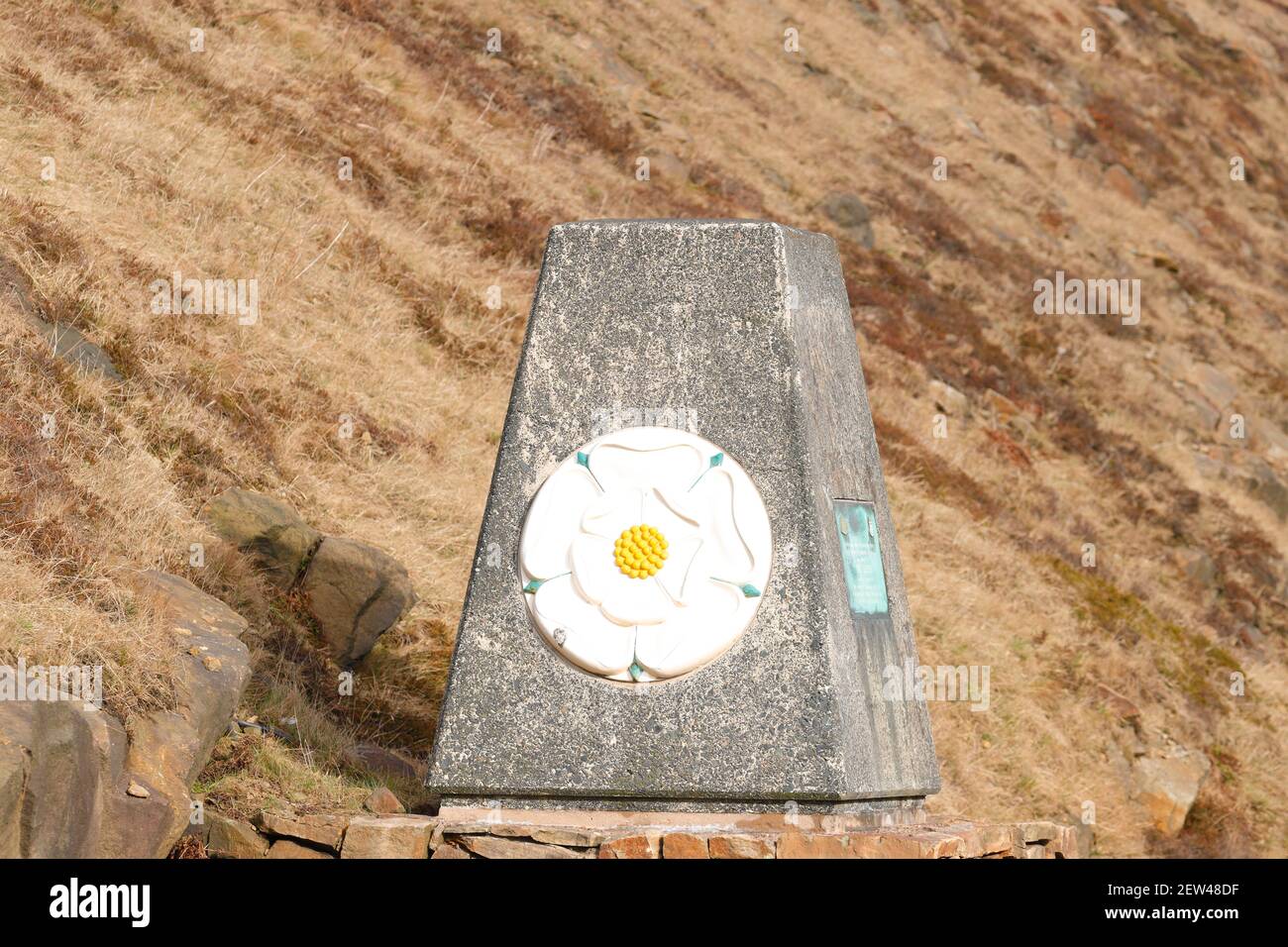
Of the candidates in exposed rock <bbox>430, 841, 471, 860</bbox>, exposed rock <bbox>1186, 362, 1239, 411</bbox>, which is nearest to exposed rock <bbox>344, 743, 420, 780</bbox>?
exposed rock <bbox>430, 841, 471, 860</bbox>

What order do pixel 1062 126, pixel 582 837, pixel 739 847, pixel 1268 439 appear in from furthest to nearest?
pixel 1062 126
pixel 1268 439
pixel 582 837
pixel 739 847

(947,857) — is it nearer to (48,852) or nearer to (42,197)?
(48,852)

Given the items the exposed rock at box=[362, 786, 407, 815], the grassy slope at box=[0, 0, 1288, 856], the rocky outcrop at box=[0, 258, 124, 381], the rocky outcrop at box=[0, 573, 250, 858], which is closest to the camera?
the rocky outcrop at box=[0, 573, 250, 858]

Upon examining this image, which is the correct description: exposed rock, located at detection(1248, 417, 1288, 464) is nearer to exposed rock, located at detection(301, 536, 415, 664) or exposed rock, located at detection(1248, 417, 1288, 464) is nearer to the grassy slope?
the grassy slope

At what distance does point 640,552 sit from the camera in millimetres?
5422

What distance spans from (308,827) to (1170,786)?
8499 mm

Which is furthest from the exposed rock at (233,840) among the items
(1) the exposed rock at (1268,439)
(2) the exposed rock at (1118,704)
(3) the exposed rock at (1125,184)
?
(3) the exposed rock at (1125,184)

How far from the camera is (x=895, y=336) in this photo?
739 inches

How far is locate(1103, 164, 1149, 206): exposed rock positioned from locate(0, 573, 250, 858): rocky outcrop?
91.0 ft

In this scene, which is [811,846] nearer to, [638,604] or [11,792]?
[638,604]

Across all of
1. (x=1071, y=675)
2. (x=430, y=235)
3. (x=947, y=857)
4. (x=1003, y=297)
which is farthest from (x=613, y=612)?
(x=1003, y=297)

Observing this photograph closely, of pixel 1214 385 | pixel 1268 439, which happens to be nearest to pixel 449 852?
pixel 1268 439

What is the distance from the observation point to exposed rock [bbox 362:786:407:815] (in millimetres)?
6176

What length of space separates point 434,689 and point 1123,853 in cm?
565
